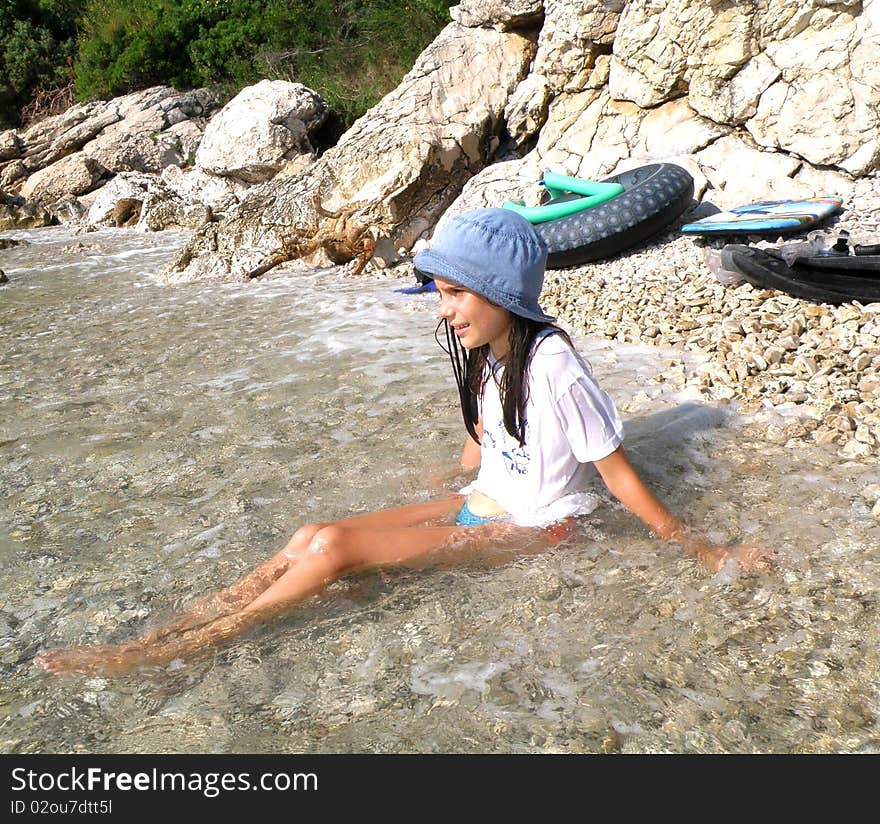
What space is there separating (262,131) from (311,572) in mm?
12977

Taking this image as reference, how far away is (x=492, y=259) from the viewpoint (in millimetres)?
2447

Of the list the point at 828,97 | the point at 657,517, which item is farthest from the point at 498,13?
the point at 657,517

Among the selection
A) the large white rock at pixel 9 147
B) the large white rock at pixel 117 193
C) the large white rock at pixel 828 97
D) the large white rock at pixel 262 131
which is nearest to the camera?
the large white rock at pixel 828 97

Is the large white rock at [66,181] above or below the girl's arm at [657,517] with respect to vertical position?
below

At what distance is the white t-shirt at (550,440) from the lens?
2596 mm

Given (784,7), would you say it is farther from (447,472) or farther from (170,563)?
(170,563)

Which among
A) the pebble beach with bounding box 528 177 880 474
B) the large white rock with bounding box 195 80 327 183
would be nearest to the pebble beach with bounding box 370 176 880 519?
the pebble beach with bounding box 528 177 880 474

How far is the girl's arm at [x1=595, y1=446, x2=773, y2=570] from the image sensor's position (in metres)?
2.65

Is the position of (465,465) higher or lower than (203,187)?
higher

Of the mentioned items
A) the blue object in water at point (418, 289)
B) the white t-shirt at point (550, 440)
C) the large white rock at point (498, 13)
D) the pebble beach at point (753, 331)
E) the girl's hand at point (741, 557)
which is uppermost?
the large white rock at point (498, 13)

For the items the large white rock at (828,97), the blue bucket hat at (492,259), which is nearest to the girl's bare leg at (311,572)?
the blue bucket hat at (492,259)

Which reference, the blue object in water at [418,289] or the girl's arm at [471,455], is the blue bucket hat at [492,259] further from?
the blue object in water at [418,289]

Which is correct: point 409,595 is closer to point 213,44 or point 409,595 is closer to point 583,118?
point 583,118

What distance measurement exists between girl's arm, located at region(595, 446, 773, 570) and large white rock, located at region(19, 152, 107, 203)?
1835 centimetres
